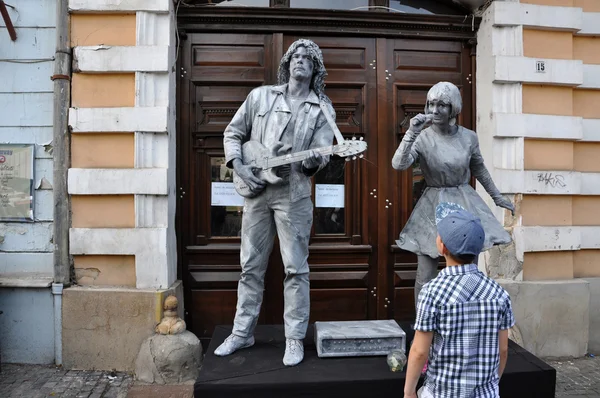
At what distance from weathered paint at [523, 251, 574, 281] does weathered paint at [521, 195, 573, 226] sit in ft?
1.00

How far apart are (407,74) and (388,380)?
3225 mm

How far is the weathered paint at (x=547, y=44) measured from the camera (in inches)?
175

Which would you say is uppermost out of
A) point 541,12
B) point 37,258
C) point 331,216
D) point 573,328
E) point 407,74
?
point 541,12

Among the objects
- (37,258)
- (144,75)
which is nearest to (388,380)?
(144,75)

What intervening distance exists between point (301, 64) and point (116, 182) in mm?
2053

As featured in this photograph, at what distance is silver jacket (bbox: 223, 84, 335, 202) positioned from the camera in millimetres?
3051

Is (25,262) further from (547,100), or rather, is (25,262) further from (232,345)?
(547,100)

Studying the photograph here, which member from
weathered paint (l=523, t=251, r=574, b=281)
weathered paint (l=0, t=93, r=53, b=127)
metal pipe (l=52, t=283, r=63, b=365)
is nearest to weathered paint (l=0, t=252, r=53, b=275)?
metal pipe (l=52, t=283, r=63, b=365)

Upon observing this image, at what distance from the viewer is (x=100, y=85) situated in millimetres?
4105

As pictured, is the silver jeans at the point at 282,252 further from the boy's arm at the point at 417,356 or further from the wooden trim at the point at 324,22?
the wooden trim at the point at 324,22

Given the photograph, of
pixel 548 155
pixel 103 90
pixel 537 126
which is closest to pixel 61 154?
pixel 103 90

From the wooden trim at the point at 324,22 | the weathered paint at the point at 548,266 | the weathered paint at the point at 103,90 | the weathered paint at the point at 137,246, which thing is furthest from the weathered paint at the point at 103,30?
the weathered paint at the point at 548,266

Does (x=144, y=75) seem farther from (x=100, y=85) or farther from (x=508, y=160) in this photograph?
(x=508, y=160)

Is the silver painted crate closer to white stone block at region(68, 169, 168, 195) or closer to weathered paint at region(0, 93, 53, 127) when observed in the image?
white stone block at region(68, 169, 168, 195)
